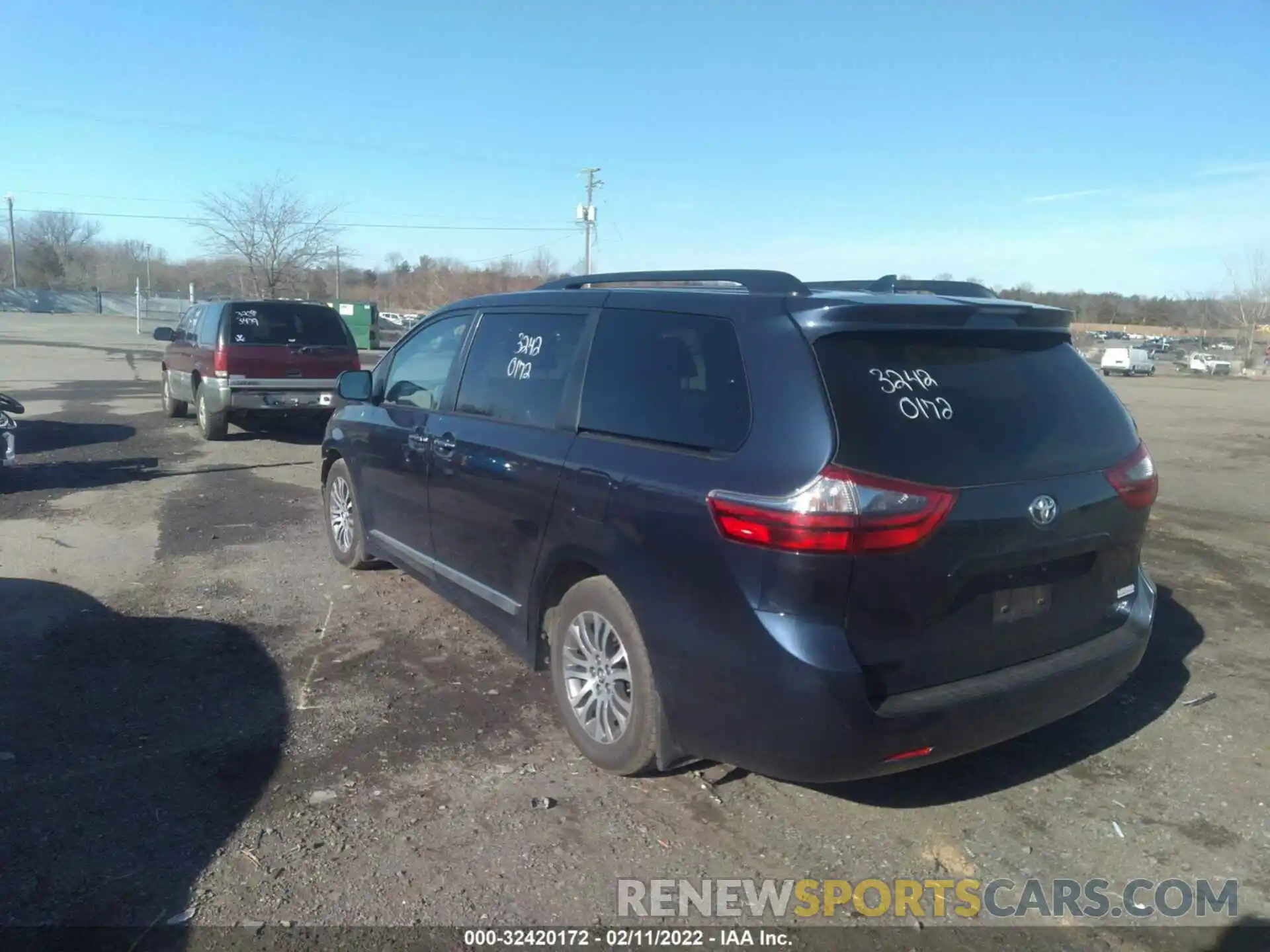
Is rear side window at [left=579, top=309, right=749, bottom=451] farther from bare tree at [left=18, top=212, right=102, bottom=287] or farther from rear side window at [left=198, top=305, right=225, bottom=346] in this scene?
bare tree at [left=18, top=212, right=102, bottom=287]

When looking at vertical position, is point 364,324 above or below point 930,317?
above

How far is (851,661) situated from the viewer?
2.90m

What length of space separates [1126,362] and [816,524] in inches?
2055

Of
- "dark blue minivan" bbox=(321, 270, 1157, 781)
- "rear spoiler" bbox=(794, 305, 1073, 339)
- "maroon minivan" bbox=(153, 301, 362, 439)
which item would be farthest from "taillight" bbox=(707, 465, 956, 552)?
"maroon minivan" bbox=(153, 301, 362, 439)

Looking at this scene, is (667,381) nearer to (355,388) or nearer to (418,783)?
(418,783)

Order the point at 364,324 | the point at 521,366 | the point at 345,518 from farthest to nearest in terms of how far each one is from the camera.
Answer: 1. the point at 364,324
2. the point at 345,518
3. the point at 521,366

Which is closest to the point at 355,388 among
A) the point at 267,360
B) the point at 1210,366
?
the point at 267,360

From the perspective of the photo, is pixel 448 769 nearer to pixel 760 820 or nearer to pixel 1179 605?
pixel 760 820

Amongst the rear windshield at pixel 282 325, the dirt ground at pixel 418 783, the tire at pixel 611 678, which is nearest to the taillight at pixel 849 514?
the tire at pixel 611 678

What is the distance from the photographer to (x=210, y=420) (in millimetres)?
12102

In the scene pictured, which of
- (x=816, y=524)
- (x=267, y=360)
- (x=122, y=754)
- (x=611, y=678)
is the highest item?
(x=267, y=360)

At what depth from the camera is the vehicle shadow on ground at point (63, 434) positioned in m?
11.6

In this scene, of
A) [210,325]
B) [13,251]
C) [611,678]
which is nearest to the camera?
[611,678]

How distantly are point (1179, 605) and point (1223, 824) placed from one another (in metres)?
2.91
